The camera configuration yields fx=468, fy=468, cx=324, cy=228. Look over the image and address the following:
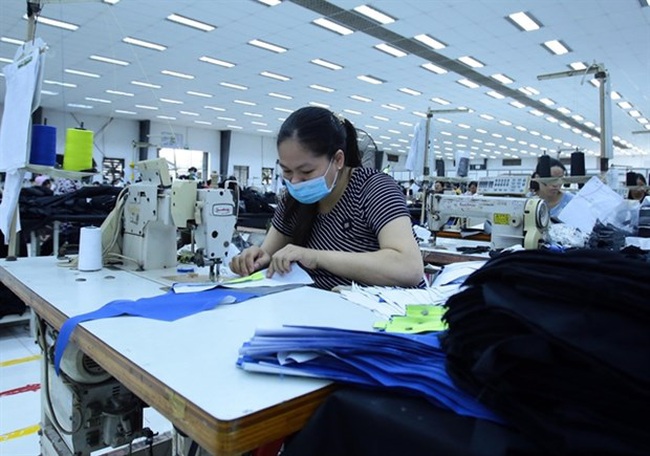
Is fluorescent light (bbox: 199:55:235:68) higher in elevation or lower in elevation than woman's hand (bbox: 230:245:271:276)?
higher

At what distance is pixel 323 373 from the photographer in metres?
0.65

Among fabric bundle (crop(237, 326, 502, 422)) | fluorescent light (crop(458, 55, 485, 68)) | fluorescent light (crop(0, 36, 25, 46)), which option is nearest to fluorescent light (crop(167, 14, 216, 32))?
fluorescent light (crop(0, 36, 25, 46))

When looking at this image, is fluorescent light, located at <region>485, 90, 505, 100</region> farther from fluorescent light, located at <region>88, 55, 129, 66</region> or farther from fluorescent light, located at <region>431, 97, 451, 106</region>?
fluorescent light, located at <region>88, 55, 129, 66</region>

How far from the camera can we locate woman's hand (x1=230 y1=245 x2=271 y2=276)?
1.60 metres

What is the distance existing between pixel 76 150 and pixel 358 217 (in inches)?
53.4

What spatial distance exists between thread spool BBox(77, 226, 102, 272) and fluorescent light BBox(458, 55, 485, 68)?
26.0 feet

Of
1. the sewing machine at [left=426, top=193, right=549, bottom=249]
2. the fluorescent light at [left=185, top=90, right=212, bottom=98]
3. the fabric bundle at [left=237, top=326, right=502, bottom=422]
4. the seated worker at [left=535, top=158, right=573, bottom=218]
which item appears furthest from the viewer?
the fluorescent light at [left=185, top=90, right=212, bottom=98]

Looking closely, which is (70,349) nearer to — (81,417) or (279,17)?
(81,417)

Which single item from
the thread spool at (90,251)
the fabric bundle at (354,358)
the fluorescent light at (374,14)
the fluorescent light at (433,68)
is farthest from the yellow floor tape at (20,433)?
the fluorescent light at (433,68)

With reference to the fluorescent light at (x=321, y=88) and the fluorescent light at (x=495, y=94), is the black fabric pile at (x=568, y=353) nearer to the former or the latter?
the fluorescent light at (x=321, y=88)

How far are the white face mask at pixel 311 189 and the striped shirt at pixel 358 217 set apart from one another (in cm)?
10

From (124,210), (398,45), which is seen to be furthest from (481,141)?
(124,210)

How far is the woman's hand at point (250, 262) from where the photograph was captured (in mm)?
1602

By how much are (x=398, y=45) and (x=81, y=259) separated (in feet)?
23.5
